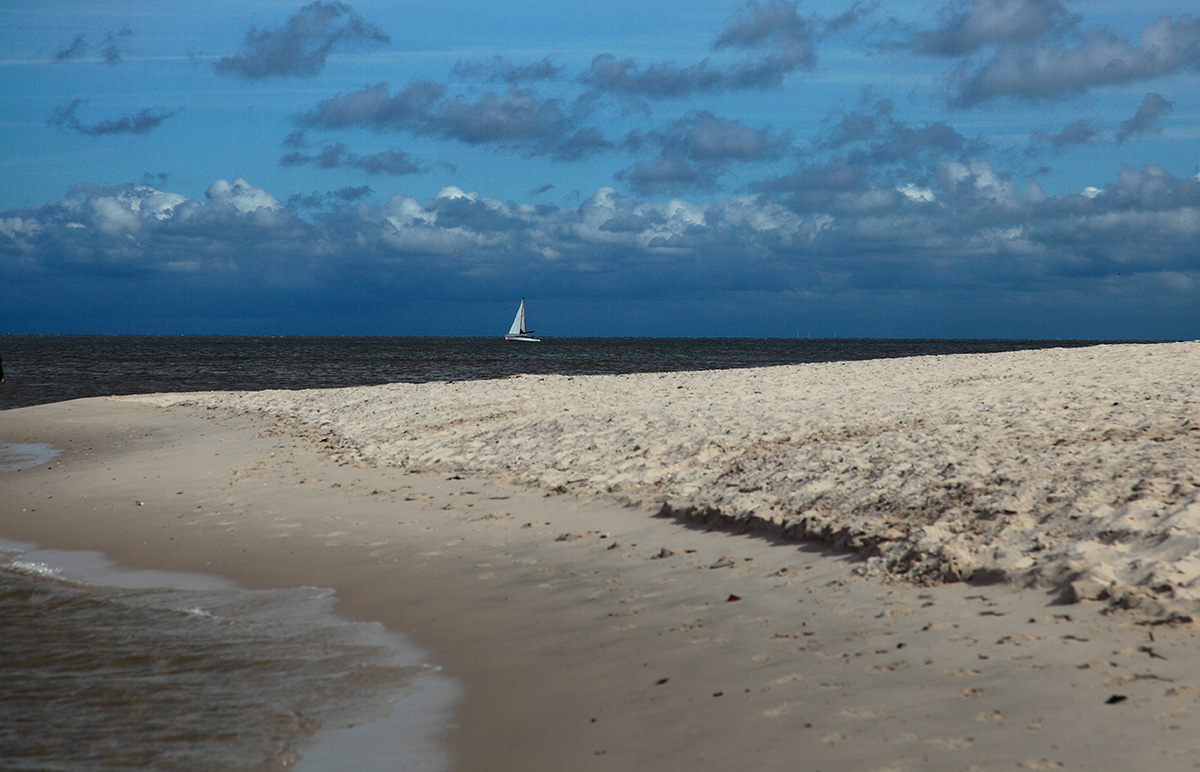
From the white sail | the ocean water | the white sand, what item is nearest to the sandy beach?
the white sand

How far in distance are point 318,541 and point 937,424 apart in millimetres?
8518

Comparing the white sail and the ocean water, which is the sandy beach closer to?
the ocean water

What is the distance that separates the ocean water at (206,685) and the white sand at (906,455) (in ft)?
13.6

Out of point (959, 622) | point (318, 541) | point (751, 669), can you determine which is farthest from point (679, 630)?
point (318, 541)

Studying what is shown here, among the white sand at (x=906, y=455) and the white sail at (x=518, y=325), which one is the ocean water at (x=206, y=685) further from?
the white sail at (x=518, y=325)

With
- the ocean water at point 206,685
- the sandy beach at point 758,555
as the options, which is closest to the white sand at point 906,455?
the sandy beach at point 758,555

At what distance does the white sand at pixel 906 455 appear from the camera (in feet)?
23.3

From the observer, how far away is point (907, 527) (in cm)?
822

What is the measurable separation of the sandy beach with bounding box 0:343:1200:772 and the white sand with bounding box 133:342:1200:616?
0.05m

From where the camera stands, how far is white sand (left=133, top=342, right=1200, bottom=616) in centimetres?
711

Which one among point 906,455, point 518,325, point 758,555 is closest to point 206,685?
point 758,555

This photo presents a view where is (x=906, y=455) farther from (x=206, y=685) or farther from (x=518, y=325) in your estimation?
(x=518, y=325)

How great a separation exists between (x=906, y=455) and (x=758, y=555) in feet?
9.90

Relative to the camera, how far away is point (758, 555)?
8.38m
